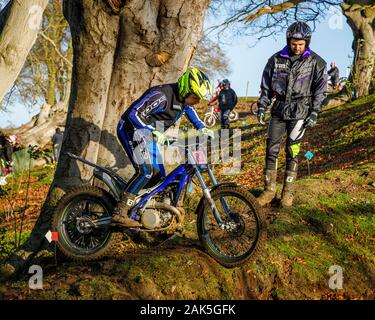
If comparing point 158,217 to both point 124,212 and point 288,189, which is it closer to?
point 124,212

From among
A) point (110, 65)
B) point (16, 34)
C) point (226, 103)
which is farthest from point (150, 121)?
point (226, 103)

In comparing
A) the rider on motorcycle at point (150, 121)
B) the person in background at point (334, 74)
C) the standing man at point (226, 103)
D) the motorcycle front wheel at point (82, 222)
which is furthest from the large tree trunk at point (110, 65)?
the person in background at point (334, 74)

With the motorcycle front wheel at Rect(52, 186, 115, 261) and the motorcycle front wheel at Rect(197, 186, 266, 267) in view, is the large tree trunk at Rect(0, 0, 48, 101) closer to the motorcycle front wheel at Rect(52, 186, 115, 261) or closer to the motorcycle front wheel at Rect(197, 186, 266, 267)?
the motorcycle front wheel at Rect(52, 186, 115, 261)

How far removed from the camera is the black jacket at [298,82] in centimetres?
638

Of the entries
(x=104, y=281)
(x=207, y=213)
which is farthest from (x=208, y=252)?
(x=104, y=281)

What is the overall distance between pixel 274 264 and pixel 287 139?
1846 millimetres

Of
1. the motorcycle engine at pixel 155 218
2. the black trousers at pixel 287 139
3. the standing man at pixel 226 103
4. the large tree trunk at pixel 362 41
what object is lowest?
the motorcycle engine at pixel 155 218

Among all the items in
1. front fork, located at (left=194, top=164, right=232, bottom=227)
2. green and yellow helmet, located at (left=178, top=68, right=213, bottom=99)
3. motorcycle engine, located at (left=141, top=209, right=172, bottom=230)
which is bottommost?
motorcycle engine, located at (left=141, top=209, right=172, bottom=230)

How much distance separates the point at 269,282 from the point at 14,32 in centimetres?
410

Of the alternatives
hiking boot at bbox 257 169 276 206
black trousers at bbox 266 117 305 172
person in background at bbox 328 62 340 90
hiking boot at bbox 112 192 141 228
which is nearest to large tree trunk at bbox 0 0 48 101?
hiking boot at bbox 112 192 141 228

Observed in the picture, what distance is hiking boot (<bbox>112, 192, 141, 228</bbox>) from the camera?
17.9 ft

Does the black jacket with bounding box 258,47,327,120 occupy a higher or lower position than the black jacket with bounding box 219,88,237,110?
lower

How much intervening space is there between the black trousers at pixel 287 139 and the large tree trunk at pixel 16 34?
3.37 metres

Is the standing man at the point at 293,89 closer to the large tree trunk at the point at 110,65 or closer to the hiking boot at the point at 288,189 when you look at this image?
the hiking boot at the point at 288,189
